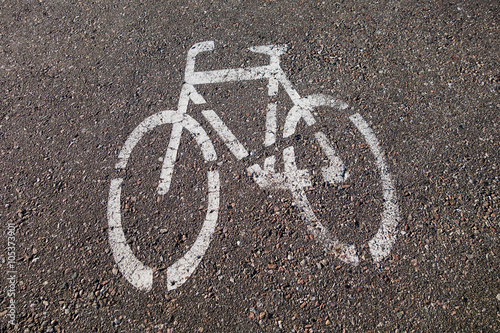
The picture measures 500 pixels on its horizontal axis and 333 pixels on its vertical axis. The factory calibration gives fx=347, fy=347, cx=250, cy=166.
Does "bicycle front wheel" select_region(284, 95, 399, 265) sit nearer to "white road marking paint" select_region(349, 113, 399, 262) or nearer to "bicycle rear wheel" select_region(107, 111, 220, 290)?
"white road marking paint" select_region(349, 113, 399, 262)

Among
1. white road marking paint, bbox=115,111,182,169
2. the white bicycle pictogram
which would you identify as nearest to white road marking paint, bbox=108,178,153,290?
the white bicycle pictogram

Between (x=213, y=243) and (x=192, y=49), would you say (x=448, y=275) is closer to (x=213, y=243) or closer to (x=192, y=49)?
(x=213, y=243)

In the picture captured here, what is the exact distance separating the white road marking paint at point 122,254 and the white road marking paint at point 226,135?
1.06 metres

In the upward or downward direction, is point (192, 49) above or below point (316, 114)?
above

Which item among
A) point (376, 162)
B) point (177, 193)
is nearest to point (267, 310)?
point (177, 193)

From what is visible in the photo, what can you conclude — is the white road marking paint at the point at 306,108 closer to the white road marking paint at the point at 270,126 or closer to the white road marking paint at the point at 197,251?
the white road marking paint at the point at 270,126

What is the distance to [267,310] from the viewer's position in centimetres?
245

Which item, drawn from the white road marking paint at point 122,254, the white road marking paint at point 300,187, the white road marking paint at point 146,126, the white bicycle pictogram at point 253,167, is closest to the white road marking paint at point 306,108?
the white bicycle pictogram at point 253,167

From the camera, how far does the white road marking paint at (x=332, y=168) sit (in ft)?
9.84

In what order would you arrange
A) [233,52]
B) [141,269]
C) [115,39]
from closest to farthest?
1. [141,269]
2. [233,52]
3. [115,39]

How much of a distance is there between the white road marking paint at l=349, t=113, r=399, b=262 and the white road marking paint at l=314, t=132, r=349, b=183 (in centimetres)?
32

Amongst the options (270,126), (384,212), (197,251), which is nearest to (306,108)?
(270,126)

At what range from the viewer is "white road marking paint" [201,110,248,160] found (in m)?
3.21

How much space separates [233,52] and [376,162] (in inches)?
79.7
